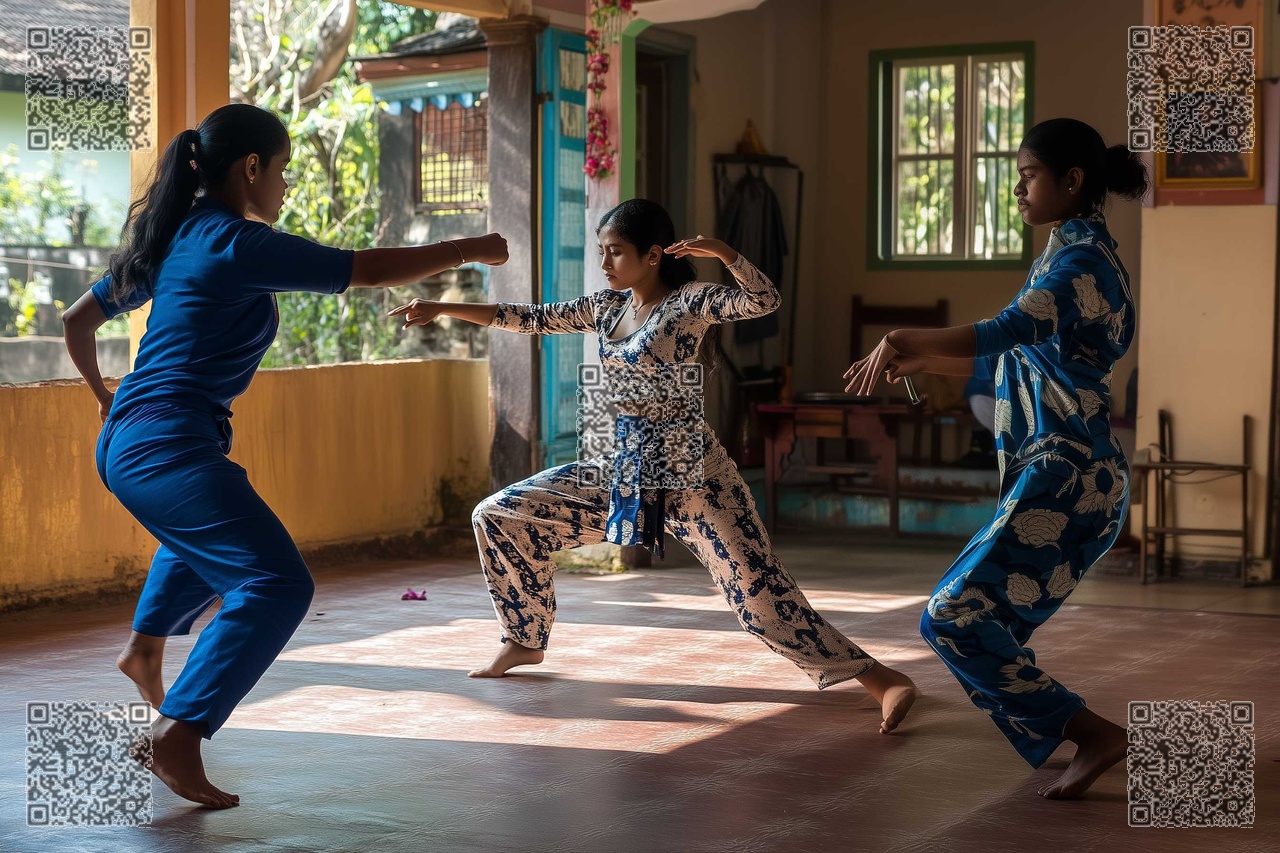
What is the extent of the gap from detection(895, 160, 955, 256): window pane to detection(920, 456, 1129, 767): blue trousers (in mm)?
7020

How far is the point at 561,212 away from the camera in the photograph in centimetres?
802

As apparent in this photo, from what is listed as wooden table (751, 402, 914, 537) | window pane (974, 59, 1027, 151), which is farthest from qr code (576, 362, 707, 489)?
window pane (974, 59, 1027, 151)

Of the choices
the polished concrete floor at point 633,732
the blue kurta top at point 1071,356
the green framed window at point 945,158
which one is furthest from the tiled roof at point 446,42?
the blue kurta top at point 1071,356

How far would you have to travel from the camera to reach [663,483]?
4754mm

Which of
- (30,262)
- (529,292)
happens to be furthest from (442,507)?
(30,262)

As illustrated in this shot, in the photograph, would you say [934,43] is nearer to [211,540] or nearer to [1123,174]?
[1123,174]

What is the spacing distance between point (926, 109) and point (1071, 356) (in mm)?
7236

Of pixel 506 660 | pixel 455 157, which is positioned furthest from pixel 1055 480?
pixel 455 157

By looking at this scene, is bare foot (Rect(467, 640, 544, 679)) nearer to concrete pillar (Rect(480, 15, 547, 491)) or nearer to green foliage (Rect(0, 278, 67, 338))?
concrete pillar (Rect(480, 15, 547, 491))

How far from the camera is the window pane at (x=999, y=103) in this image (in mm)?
10211

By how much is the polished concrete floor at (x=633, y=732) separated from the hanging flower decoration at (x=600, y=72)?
90.1 inches

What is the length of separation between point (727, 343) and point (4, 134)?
9103mm

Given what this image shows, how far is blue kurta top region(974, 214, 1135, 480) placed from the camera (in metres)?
3.59

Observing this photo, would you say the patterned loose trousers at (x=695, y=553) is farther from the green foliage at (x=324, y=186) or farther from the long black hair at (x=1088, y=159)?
the green foliage at (x=324, y=186)
